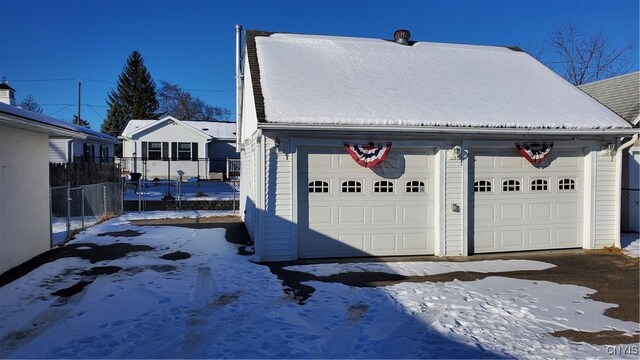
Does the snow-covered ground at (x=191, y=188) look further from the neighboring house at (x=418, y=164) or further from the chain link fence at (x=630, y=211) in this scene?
the chain link fence at (x=630, y=211)

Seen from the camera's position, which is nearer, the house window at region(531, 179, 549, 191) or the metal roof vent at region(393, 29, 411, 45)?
the house window at region(531, 179, 549, 191)

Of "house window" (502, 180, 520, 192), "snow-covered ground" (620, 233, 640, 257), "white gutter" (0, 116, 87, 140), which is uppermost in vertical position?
"white gutter" (0, 116, 87, 140)

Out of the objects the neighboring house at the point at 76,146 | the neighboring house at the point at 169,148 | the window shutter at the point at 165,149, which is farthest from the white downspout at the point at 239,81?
the window shutter at the point at 165,149

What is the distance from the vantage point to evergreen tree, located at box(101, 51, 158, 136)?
54.3 m

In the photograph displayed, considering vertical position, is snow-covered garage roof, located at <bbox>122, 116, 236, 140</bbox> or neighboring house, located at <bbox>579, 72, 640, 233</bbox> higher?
snow-covered garage roof, located at <bbox>122, 116, 236, 140</bbox>

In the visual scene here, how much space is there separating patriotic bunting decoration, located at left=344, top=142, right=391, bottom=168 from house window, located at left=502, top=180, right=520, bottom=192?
2.84 metres

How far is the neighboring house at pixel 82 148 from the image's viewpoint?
20641 millimetres

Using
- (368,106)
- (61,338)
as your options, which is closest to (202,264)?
(61,338)

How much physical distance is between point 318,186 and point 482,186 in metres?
3.60

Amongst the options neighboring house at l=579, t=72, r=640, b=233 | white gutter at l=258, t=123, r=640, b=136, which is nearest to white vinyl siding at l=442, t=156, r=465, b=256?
white gutter at l=258, t=123, r=640, b=136

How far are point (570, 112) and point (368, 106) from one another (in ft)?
15.9

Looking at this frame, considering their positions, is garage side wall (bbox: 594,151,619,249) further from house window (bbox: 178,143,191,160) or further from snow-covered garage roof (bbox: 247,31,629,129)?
house window (bbox: 178,143,191,160)

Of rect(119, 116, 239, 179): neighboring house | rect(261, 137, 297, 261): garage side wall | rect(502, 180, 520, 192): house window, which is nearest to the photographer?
rect(261, 137, 297, 261): garage side wall

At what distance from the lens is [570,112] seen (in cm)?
1006
